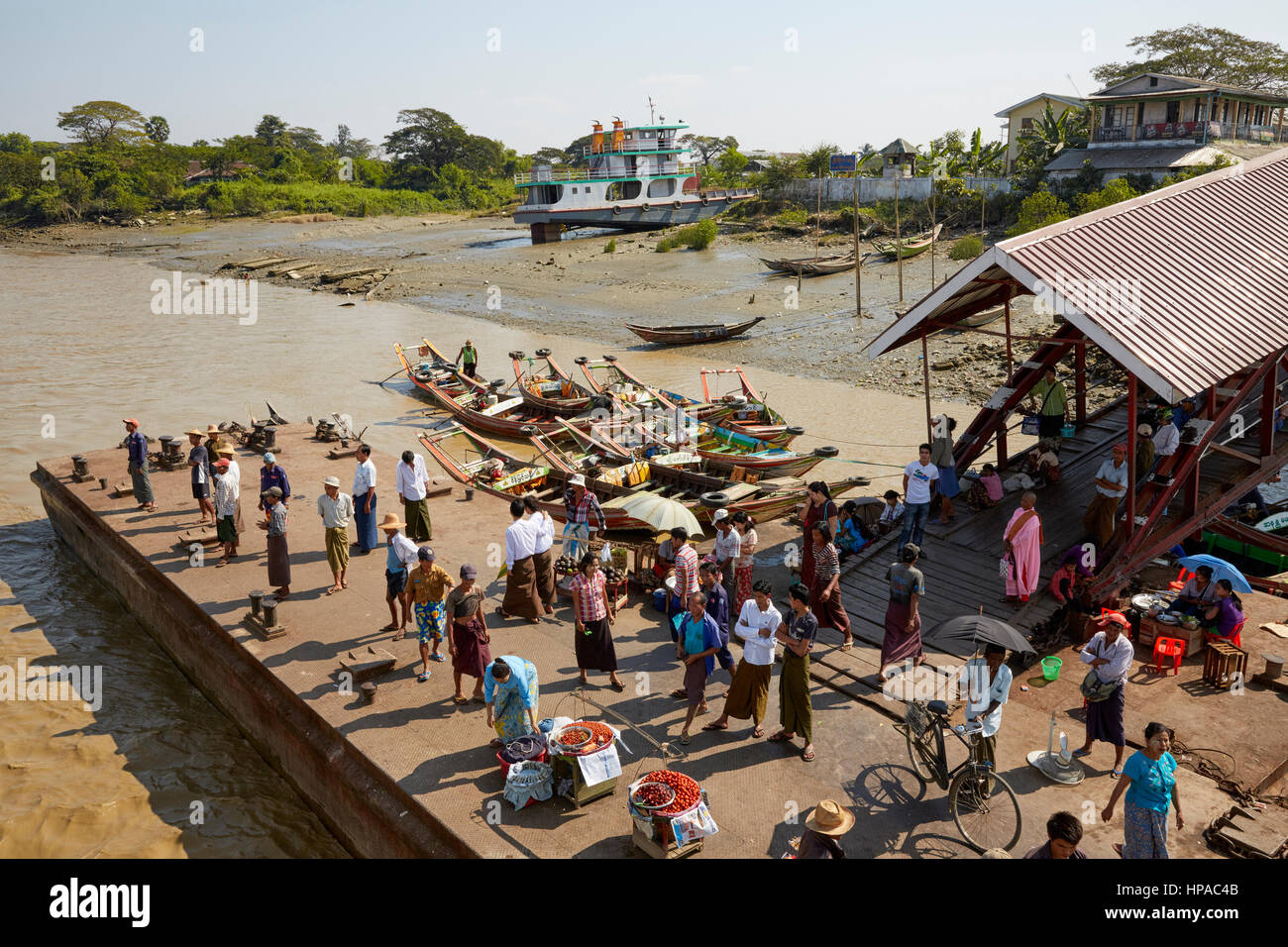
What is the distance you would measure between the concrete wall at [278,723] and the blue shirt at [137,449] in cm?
116

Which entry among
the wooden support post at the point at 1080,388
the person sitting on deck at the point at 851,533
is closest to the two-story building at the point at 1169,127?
the wooden support post at the point at 1080,388

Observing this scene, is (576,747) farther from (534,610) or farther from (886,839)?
(534,610)

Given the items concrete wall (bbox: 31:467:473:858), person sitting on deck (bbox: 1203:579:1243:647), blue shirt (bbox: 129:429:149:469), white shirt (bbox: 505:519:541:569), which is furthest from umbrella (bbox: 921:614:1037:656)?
blue shirt (bbox: 129:429:149:469)

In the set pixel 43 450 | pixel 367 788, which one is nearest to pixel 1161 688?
pixel 367 788

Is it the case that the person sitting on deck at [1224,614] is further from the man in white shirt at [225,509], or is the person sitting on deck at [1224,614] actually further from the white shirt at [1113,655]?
the man in white shirt at [225,509]

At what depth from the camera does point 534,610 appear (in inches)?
389

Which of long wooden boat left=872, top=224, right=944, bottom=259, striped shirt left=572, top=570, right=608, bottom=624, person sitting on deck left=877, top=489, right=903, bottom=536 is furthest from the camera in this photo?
long wooden boat left=872, top=224, right=944, bottom=259

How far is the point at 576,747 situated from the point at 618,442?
9438 millimetres

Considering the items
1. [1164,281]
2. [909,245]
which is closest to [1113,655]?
[1164,281]

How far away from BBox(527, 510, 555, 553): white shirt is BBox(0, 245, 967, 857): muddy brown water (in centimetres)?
358

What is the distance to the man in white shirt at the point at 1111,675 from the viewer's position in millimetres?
6797

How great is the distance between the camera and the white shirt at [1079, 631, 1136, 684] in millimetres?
6797

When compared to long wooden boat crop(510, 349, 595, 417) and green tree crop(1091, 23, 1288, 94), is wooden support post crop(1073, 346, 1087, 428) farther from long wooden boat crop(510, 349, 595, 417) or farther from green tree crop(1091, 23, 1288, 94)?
green tree crop(1091, 23, 1288, 94)
